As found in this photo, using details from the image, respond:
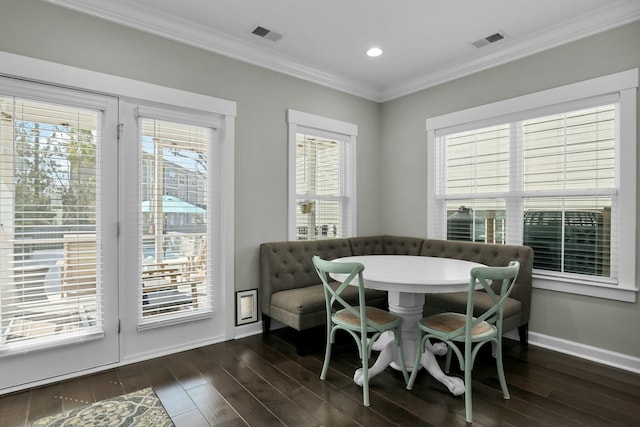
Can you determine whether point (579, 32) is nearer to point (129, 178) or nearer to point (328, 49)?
point (328, 49)

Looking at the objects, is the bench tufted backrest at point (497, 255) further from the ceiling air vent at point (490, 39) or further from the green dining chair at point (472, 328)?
the ceiling air vent at point (490, 39)

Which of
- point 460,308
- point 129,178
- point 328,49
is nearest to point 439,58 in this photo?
point 328,49

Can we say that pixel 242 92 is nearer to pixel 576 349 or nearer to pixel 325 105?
pixel 325 105

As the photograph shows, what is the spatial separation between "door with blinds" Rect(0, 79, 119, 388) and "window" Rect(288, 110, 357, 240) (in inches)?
66.9

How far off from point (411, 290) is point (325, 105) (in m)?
2.64

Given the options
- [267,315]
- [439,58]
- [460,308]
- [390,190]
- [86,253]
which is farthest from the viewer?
[390,190]

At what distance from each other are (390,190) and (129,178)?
2.99m

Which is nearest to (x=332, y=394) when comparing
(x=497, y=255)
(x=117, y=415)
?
(x=117, y=415)

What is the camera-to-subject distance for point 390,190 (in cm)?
460

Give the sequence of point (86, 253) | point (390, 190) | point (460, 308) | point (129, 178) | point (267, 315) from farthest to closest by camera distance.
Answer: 1. point (390, 190)
2. point (267, 315)
3. point (460, 308)
4. point (129, 178)
5. point (86, 253)

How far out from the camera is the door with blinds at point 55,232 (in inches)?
92.8

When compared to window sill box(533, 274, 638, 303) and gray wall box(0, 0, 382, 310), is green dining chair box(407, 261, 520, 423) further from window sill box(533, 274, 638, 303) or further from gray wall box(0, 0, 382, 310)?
gray wall box(0, 0, 382, 310)

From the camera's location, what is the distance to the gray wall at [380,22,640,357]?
2.82m

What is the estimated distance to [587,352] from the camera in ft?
9.68
